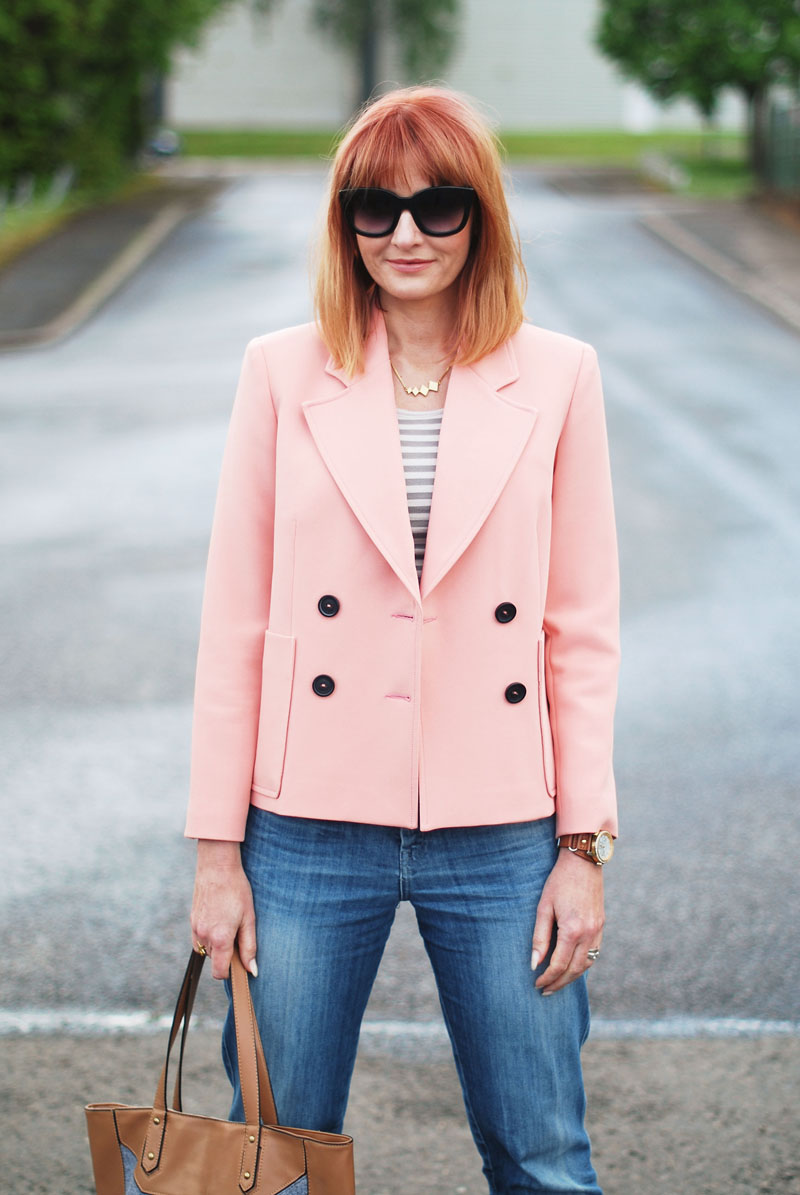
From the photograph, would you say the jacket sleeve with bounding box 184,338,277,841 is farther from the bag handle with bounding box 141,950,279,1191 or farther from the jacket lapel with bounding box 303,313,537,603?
the bag handle with bounding box 141,950,279,1191

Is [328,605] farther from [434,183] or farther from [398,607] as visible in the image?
[434,183]

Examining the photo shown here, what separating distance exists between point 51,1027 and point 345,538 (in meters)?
2.14

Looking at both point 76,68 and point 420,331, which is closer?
point 420,331

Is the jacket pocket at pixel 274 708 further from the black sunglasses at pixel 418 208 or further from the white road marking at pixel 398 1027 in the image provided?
the white road marking at pixel 398 1027

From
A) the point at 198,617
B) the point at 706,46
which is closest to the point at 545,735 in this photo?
the point at 198,617

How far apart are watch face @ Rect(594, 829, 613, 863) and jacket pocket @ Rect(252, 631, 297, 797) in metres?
0.51

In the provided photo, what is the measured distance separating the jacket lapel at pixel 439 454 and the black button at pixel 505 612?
A: 119 mm

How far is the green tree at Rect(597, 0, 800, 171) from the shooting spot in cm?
2764

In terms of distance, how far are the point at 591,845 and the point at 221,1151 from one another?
0.73 m

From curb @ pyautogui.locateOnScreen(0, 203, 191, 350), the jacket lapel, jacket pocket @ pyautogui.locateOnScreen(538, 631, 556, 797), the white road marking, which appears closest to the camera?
the jacket lapel

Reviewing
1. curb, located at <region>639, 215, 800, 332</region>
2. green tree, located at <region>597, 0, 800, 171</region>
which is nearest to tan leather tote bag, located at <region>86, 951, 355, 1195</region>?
curb, located at <region>639, 215, 800, 332</region>

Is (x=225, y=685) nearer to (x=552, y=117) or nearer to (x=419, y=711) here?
(x=419, y=711)

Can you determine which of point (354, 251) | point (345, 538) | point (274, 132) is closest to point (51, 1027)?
point (345, 538)

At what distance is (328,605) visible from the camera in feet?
7.13
